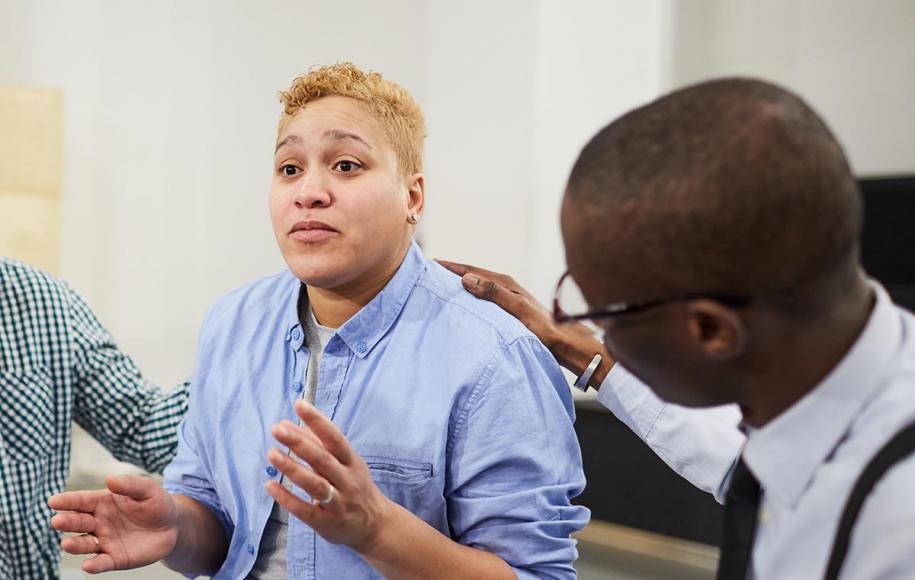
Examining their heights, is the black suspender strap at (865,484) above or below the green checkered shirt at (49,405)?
above

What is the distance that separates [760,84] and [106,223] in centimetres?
382

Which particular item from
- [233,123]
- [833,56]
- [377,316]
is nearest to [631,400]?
[377,316]

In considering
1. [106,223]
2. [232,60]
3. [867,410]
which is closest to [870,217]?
[232,60]

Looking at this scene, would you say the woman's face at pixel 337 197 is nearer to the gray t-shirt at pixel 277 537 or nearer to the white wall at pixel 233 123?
the gray t-shirt at pixel 277 537

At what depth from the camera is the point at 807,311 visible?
2.31 feet

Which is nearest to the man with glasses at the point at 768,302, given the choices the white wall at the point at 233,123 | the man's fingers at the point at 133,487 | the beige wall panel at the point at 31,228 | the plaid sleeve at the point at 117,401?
the man's fingers at the point at 133,487

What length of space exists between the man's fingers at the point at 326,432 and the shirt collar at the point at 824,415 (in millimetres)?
377

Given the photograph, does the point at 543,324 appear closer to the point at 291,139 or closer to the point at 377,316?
the point at 377,316

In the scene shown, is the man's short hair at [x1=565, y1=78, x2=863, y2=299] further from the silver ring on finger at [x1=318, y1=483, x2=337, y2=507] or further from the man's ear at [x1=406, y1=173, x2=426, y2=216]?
the man's ear at [x1=406, y1=173, x2=426, y2=216]

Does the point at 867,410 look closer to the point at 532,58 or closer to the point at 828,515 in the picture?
the point at 828,515

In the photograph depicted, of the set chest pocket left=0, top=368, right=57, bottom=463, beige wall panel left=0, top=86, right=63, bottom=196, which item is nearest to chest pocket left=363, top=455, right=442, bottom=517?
chest pocket left=0, top=368, right=57, bottom=463

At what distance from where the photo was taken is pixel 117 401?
1.71 m

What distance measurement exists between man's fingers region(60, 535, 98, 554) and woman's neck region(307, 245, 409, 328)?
0.40 m

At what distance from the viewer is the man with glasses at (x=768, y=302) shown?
673 millimetres
